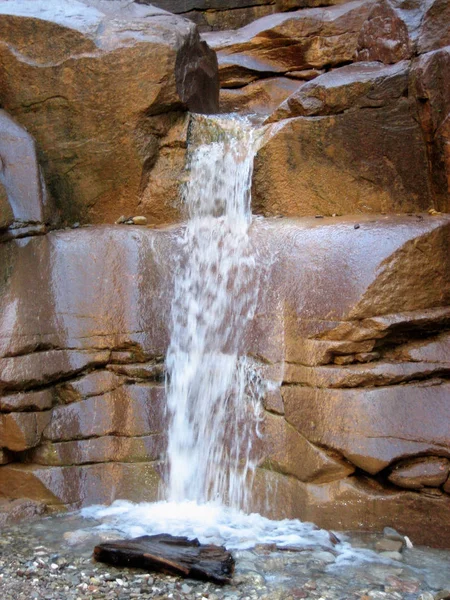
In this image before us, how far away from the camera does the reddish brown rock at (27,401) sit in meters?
5.60

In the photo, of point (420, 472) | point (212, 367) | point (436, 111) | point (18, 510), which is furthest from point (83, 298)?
point (436, 111)

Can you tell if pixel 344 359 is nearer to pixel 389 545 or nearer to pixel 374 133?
pixel 389 545

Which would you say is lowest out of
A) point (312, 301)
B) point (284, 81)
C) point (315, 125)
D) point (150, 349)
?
point (150, 349)

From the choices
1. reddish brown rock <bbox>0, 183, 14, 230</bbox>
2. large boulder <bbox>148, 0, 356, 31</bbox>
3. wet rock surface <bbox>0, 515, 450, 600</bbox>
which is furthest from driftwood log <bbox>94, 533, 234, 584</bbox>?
large boulder <bbox>148, 0, 356, 31</bbox>

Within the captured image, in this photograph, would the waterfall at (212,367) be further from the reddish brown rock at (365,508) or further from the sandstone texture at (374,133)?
the sandstone texture at (374,133)

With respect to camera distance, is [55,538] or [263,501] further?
[263,501]

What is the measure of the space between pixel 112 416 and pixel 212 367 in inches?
34.4

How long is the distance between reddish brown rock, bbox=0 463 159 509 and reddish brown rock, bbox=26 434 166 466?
0.05 meters

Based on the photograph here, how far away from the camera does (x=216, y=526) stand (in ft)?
17.0

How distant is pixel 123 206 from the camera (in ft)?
24.4

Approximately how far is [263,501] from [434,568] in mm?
1361

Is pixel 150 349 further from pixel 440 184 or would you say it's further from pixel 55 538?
pixel 440 184

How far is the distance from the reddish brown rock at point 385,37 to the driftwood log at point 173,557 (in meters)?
4.90

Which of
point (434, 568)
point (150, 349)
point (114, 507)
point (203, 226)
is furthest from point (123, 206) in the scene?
point (434, 568)
